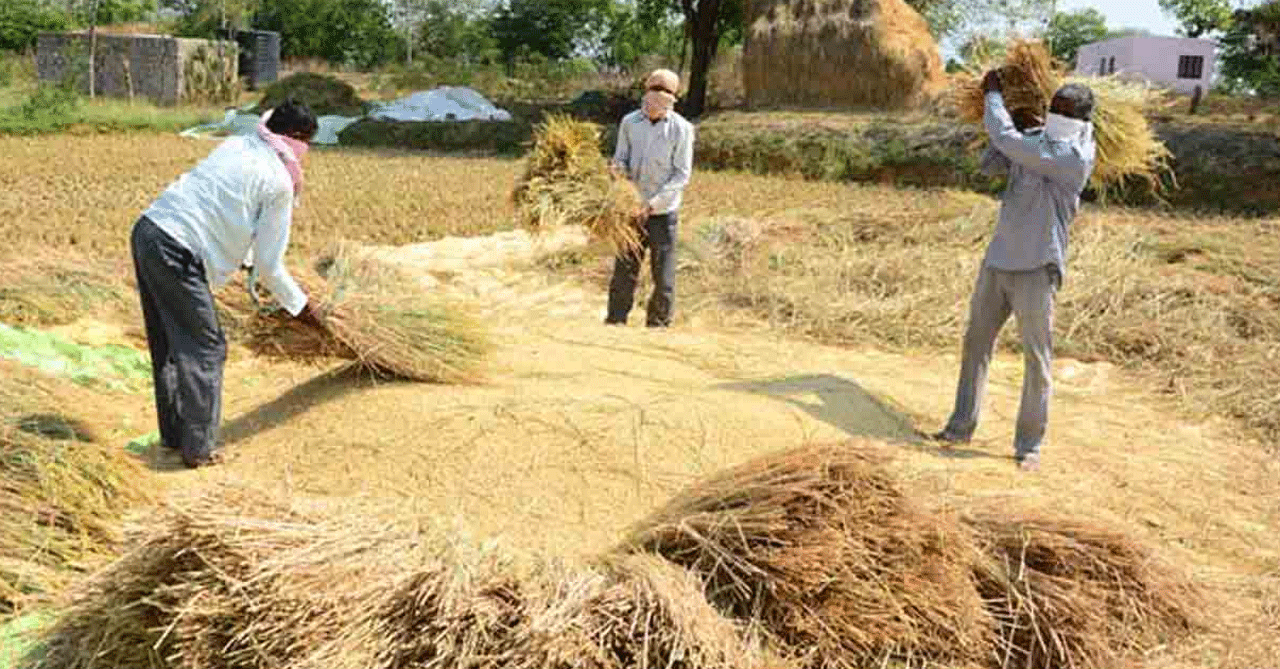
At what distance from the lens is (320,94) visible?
2306 centimetres

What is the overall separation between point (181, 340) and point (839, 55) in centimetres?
1639

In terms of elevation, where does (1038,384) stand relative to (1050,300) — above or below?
below

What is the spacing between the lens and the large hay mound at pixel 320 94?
73.3 ft

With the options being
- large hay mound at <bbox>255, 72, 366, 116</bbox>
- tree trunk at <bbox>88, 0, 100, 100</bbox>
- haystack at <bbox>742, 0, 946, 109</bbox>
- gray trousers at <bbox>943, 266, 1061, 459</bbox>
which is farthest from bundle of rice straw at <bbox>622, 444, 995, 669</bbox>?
tree trunk at <bbox>88, 0, 100, 100</bbox>

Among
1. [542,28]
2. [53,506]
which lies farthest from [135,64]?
[53,506]

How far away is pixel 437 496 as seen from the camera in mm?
3371

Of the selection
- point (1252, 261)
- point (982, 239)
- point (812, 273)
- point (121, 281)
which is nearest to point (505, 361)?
point (121, 281)

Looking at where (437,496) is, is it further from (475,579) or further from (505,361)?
(505,361)

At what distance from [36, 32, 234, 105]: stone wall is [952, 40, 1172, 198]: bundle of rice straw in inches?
832

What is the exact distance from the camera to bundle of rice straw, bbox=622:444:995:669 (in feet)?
8.45

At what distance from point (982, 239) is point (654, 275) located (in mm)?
3391

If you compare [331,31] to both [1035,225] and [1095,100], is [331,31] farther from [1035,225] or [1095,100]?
[1035,225]

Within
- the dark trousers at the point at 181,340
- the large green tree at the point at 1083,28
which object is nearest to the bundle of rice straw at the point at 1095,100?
the dark trousers at the point at 181,340

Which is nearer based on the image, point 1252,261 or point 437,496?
point 437,496
